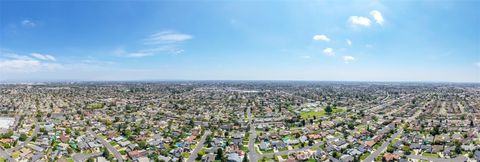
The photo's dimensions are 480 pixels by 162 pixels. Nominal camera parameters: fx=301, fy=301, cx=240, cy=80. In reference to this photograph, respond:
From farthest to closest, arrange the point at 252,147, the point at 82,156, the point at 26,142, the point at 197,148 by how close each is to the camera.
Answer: the point at 26,142 < the point at 252,147 < the point at 197,148 < the point at 82,156

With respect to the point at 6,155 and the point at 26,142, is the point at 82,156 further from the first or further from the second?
the point at 26,142

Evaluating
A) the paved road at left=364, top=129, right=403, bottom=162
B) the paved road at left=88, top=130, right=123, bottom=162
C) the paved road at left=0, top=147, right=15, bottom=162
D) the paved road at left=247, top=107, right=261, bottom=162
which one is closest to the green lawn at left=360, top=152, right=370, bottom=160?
the paved road at left=364, top=129, right=403, bottom=162

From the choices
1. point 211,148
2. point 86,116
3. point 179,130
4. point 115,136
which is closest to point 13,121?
point 86,116

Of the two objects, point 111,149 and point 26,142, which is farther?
point 26,142

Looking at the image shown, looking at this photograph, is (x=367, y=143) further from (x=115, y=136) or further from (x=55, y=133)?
(x=55, y=133)

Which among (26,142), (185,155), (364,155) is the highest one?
(26,142)

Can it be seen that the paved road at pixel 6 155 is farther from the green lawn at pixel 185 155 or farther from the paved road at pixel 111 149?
the green lawn at pixel 185 155

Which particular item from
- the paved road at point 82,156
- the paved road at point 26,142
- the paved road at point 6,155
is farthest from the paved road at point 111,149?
the paved road at point 6,155

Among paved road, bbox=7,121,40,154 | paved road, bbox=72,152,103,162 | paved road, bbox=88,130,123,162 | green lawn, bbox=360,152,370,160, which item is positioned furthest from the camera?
paved road, bbox=7,121,40,154

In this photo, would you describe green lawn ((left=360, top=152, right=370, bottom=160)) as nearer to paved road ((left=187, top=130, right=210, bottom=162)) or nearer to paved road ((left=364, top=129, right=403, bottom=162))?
paved road ((left=364, top=129, right=403, bottom=162))

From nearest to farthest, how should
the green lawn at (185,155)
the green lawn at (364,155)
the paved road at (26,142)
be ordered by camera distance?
the green lawn at (364,155) → the green lawn at (185,155) → the paved road at (26,142)

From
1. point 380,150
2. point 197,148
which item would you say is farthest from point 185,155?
point 380,150
